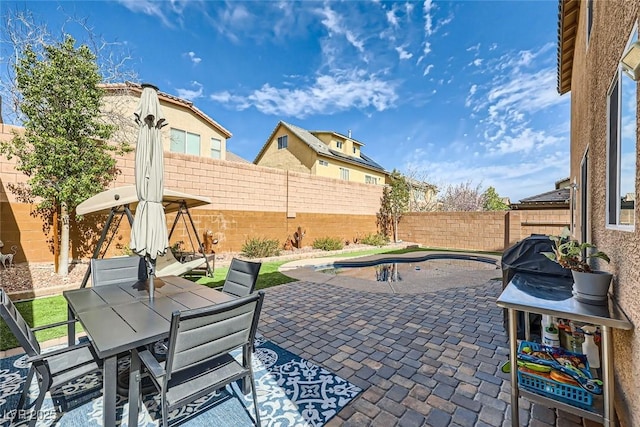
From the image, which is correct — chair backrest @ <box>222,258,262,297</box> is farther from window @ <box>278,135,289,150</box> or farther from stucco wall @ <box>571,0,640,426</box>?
window @ <box>278,135,289,150</box>

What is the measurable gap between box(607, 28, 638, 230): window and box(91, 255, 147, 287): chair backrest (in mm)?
5142

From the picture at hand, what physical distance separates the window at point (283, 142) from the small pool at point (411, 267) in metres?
14.3

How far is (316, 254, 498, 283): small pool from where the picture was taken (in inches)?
332

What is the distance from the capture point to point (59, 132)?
6.20 m

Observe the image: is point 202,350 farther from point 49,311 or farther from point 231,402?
point 49,311

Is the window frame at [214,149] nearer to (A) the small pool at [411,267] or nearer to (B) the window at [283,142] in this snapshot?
(B) the window at [283,142]

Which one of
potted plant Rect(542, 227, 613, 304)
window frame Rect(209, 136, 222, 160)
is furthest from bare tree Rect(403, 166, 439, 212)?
potted plant Rect(542, 227, 613, 304)

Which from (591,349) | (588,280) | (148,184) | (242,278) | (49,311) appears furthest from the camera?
(49,311)

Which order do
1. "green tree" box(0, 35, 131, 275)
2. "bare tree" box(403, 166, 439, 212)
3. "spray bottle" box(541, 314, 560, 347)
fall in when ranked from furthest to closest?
"bare tree" box(403, 166, 439, 212) < "green tree" box(0, 35, 131, 275) < "spray bottle" box(541, 314, 560, 347)

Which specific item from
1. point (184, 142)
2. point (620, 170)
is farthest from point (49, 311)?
point (184, 142)

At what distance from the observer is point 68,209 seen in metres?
6.64

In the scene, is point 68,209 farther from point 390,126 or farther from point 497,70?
point 390,126

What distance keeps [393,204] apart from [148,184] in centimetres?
1565

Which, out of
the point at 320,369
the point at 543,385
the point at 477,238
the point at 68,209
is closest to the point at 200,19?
the point at 68,209
